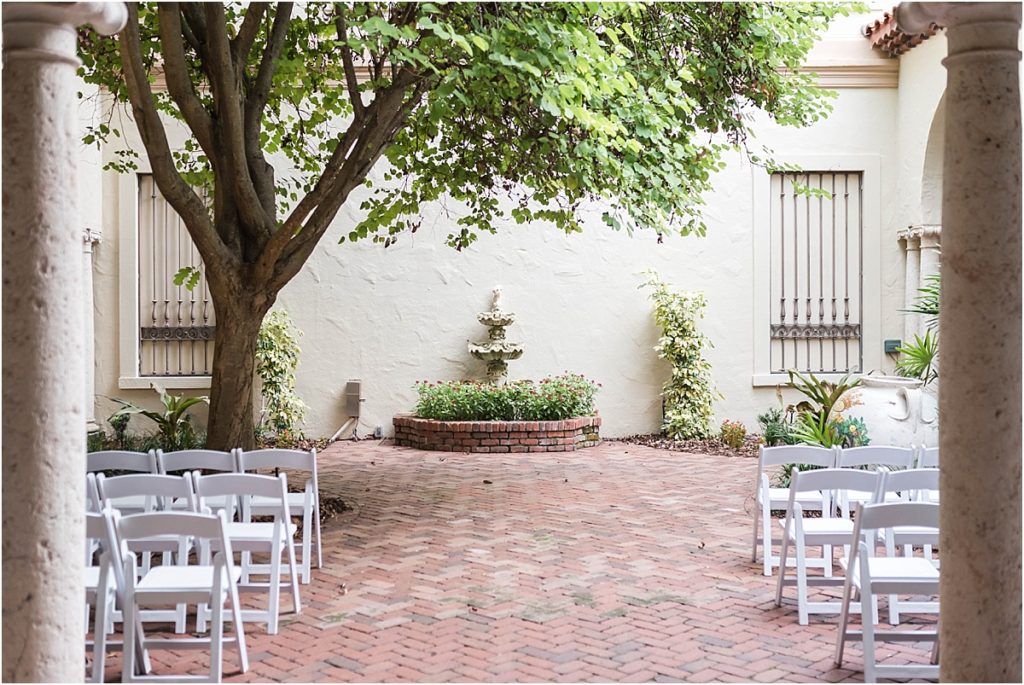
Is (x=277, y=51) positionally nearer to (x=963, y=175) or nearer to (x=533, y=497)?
(x=533, y=497)

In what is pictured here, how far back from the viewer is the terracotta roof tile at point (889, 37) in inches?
480

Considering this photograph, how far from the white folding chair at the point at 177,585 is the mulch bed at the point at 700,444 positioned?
27.5ft

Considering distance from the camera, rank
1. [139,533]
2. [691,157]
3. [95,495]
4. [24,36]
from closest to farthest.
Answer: [24,36] → [139,533] → [95,495] → [691,157]

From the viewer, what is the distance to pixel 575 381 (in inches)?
511

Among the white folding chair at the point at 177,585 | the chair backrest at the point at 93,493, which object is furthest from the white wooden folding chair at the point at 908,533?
the chair backrest at the point at 93,493

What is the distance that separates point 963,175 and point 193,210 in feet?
18.1

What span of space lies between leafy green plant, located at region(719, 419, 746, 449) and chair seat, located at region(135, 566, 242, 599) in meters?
8.80

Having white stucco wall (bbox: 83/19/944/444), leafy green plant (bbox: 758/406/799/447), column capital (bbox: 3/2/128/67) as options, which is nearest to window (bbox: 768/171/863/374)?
white stucco wall (bbox: 83/19/944/444)

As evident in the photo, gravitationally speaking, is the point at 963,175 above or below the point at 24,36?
below

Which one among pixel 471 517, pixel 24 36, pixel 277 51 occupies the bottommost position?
pixel 471 517

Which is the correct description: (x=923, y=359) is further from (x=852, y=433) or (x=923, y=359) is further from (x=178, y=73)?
(x=178, y=73)

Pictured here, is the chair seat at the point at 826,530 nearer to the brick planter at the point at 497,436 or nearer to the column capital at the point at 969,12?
the column capital at the point at 969,12

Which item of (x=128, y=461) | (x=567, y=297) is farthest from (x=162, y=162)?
(x=567, y=297)

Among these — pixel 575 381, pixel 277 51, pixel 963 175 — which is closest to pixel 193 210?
pixel 277 51
